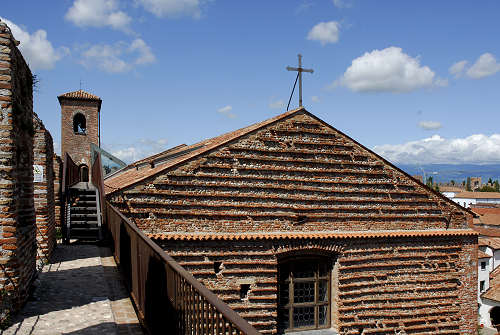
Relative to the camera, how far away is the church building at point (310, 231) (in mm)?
10898

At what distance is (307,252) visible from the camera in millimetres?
11750

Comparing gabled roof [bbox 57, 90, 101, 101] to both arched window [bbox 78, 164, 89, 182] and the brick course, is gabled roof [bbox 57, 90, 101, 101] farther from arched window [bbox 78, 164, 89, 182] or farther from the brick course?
arched window [bbox 78, 164, 89, 182]

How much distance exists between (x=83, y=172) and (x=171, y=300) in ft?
112

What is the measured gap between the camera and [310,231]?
12023mm

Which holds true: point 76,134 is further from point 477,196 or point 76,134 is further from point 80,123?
point 477,196

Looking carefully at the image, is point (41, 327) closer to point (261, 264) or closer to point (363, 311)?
point (261, 264)

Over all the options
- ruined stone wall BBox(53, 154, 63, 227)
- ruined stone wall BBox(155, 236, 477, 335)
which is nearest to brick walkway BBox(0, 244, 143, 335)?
ruined stone wall BBox(155, 236, 477, 335)

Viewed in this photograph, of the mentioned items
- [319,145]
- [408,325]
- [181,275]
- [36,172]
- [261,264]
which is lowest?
[408,325]

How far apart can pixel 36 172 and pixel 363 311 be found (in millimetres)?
10006

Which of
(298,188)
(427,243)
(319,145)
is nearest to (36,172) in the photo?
(298,188)

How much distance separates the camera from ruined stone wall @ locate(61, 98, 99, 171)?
1366 inches

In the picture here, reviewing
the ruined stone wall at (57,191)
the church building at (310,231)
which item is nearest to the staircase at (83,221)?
the ruined stone wall at (57,191)

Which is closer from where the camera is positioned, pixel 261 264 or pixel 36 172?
pixel 36 172

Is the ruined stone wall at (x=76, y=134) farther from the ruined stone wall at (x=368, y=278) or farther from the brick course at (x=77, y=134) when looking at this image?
the ruined stone wall at (x=368, y=278)
